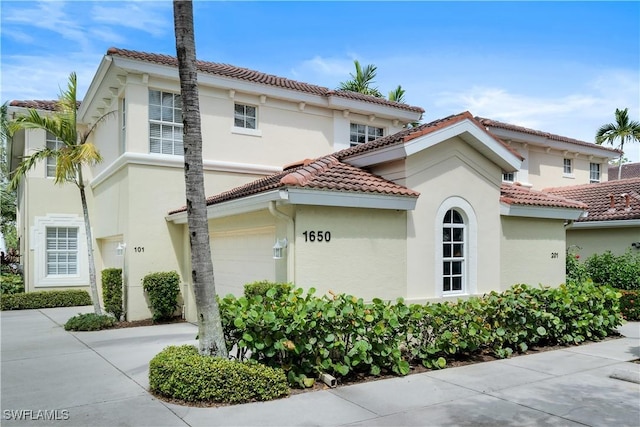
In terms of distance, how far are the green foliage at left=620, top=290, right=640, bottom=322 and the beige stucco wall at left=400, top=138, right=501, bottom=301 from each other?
201 inches

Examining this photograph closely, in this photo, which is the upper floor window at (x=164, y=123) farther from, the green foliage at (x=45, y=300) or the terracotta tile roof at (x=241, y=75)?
the green foliage at (x=45, y=300)

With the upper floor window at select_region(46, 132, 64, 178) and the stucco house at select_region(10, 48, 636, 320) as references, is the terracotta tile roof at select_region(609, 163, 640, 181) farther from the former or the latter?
the upper floor window at select_region(46, 132, 64, 178)

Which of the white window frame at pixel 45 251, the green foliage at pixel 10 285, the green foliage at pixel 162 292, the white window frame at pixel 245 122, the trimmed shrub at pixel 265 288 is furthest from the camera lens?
the white window frame at pixel 45 251

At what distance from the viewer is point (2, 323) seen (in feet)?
46.3

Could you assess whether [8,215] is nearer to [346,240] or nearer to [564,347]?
[346,240]

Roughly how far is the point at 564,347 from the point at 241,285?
7109 millimetres

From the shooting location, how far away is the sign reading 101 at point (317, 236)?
9031 millimetres

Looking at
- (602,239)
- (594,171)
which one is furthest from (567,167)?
(602,239)

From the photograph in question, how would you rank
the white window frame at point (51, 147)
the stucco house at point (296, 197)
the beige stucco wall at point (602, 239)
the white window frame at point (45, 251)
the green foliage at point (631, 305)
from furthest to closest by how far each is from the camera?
the white window frame at point (51, 147)
the white window frame at point (45, 251)
the beige stucco wall at point (602, 239)
the green foliage at point (631, 305)
the stucco house at point (296, 197)

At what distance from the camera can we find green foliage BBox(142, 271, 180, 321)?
13.3 m

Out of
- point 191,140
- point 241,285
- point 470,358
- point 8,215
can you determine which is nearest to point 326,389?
point 470,358

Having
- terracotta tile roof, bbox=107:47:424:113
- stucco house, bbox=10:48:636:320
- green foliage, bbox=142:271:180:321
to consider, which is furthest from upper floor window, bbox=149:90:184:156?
green foliage, bbox=142:271:180:321

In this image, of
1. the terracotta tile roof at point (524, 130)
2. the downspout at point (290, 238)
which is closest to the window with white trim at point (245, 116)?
the downspout at point (290, 238)

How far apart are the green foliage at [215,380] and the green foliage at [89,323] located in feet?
21.8
